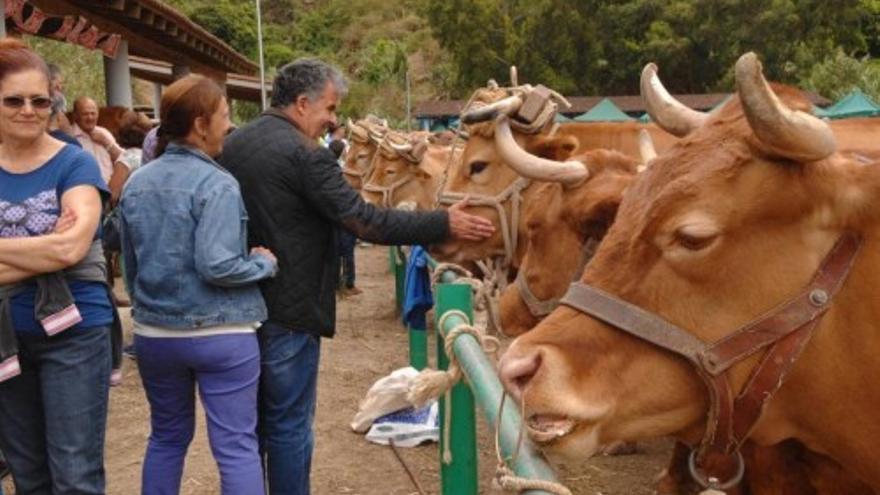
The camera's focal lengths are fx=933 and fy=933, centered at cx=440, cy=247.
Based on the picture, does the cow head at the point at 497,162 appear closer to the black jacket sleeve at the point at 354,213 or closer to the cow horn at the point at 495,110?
the cow horn at the point at 495,110

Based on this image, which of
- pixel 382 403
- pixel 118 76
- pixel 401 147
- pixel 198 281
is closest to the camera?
pixel 198 281

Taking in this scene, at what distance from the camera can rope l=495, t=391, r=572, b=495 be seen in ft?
6.34

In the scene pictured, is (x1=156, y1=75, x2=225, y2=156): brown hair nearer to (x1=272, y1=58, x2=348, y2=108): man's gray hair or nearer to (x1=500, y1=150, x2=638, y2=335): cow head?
(x1=272, y1=58, x2=348, y2=108): man's gray hair

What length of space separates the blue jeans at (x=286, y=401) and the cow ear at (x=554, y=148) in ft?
6.71

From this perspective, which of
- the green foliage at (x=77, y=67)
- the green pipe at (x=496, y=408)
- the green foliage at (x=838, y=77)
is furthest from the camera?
the green foliage at (x=838, y=77)

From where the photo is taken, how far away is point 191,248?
144 inches

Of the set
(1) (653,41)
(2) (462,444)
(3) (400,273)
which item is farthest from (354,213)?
(1) (653,41)

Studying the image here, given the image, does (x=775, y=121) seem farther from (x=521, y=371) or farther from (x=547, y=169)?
(x=547, y=169)

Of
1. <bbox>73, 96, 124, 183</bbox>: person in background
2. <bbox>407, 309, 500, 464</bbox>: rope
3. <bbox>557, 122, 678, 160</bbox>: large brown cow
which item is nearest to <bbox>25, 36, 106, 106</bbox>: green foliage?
<bbox>73, 96, 124, 183</bbox>: person in background

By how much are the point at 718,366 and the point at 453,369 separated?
1246 mm

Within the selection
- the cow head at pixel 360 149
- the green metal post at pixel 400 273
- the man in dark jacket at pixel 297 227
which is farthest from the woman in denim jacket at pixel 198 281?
the cow head at pixel 360 149

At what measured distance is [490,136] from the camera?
19.1 ft

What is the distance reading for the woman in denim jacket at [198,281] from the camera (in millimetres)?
3625

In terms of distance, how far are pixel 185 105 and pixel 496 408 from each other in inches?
81.6
